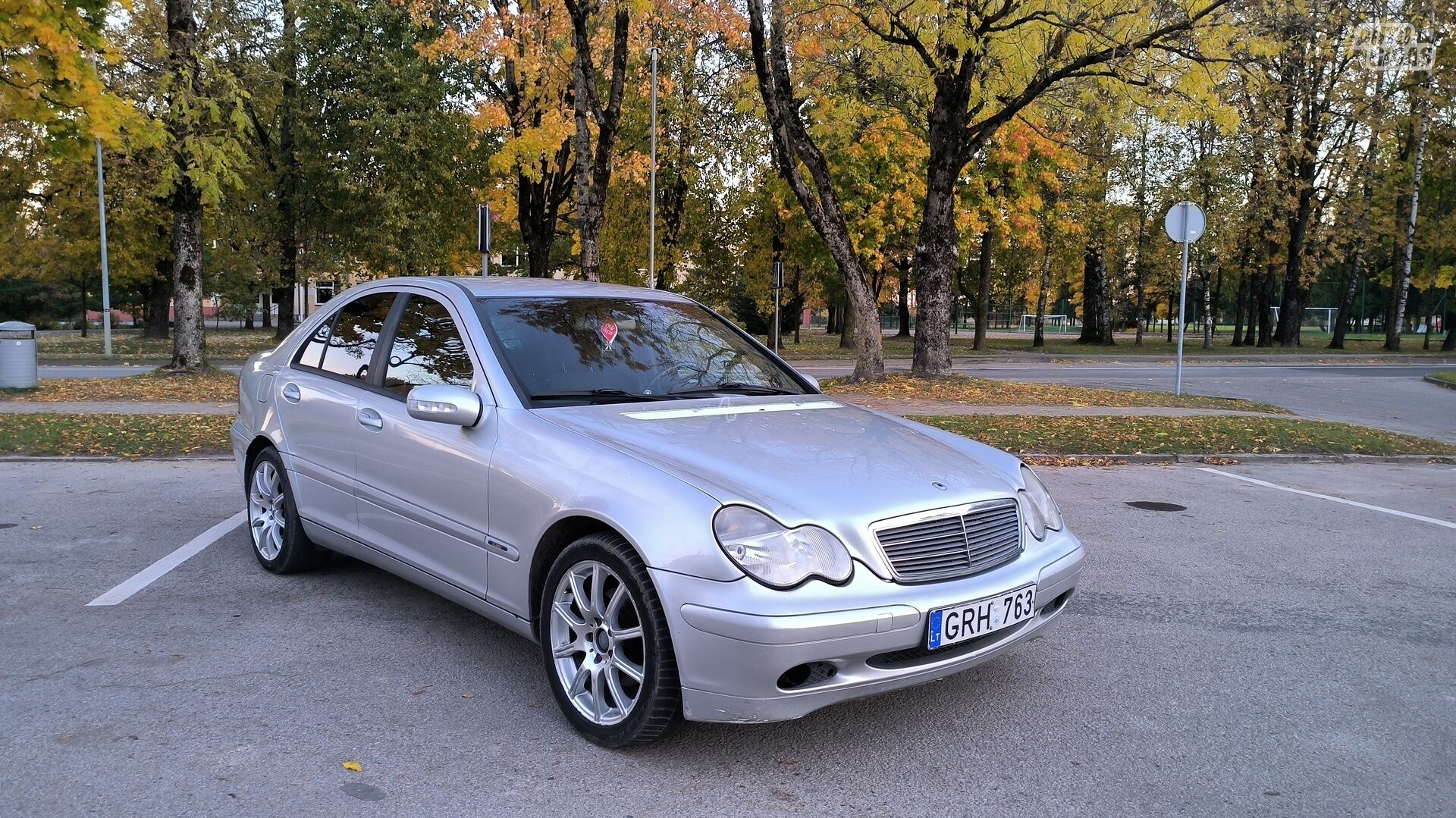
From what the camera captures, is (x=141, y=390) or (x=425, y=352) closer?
(x=425, y=352)

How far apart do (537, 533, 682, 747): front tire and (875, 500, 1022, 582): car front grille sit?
0.79 m

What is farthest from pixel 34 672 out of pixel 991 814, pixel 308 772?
pixel 991 814

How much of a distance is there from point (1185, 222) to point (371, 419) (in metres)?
→ 13.6

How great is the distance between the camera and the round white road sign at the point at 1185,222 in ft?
48.6

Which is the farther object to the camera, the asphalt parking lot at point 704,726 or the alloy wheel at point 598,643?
the alloy wheel at point 598,643

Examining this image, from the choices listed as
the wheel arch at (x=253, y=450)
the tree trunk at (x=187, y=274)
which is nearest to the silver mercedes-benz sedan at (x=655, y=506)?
the wheel arch at (x=253, y=450)

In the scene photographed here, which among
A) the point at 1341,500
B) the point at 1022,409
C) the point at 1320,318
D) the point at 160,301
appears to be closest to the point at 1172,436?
the point at 1022,409

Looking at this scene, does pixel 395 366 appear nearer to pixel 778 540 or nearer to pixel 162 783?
pixel 162 783

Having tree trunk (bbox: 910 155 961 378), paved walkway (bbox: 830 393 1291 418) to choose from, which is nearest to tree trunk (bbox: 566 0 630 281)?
paved walkway (bbox: 830 393 1291 418)

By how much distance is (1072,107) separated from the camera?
54.1ft

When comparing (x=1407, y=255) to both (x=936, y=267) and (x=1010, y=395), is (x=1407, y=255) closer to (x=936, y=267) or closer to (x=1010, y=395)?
(x=936, y=267)

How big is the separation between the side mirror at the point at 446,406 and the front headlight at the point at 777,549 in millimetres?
1245

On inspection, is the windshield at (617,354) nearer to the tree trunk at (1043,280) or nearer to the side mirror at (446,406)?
the side mirror at (446,406)

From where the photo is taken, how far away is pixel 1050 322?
4368 inches
